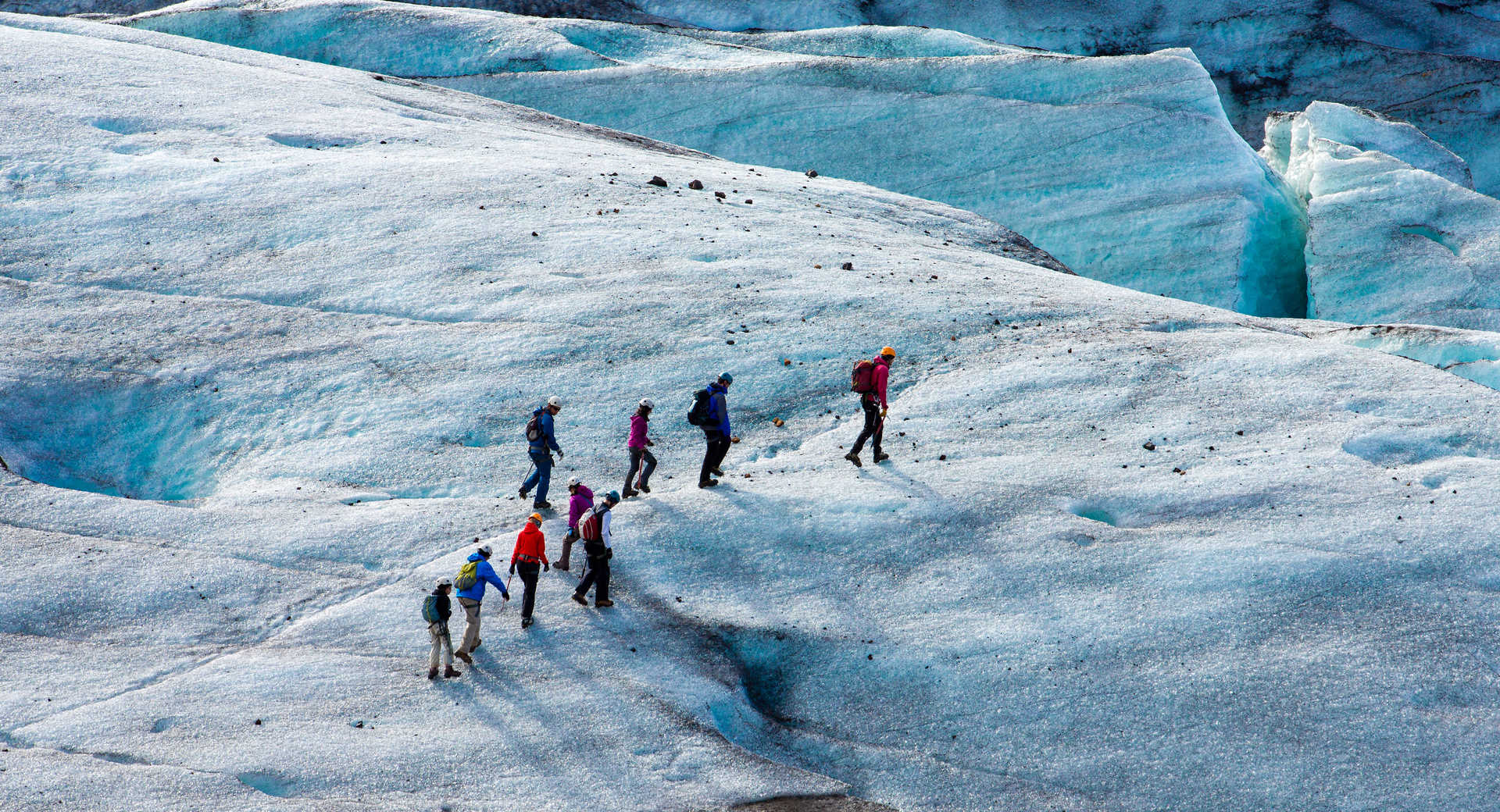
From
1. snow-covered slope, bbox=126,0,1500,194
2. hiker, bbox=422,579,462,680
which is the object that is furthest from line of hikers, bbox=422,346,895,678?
snow-covered slope, bbox=126,0,1500,194

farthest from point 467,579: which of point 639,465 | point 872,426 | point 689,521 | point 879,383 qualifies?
point 879,383

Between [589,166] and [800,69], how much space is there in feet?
44.5

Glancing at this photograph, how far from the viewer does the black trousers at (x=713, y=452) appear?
18.0m

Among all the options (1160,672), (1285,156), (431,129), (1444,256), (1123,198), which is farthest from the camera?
(1285,156)

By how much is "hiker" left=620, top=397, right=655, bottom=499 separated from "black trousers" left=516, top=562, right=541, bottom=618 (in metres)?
2.94

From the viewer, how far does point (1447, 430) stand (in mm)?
18344

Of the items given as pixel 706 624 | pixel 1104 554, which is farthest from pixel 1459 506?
pixel 706 624

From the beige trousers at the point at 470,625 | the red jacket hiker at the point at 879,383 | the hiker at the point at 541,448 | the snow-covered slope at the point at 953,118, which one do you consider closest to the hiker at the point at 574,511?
the hiker at the point at 541,448

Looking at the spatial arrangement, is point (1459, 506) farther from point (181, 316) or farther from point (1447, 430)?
point (181, 316)

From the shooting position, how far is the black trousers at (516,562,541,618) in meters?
15.2

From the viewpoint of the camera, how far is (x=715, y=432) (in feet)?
58.9

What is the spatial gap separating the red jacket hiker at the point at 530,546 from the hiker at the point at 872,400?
5883mm

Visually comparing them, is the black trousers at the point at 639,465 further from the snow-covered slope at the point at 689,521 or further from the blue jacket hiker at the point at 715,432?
the blue jacket hiker at the point at 715,432

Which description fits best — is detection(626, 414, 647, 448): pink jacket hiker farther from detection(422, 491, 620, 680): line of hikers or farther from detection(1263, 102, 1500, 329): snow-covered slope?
detection(1263, 102, 1500, 329): snow-covered slope
